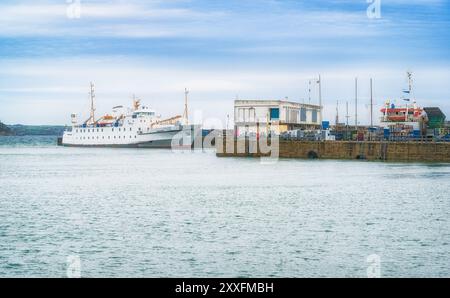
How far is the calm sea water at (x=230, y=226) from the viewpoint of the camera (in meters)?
21.3

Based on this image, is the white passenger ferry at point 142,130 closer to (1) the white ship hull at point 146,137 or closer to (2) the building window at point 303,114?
(1) the white ship hull at point 146,137

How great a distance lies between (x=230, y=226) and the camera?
28531 mm

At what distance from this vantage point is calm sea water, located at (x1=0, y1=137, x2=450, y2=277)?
2131 centimetres

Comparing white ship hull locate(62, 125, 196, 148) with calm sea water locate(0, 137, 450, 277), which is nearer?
calm sea water locate(0, 137, 450, 277)

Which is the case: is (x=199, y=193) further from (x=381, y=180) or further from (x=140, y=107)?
(x=140, y=107)

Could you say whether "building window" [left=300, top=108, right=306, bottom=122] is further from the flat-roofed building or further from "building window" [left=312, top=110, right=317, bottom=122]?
the flat-roofed building

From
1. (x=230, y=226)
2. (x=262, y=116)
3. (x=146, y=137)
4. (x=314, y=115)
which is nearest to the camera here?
(x=230, y=226)

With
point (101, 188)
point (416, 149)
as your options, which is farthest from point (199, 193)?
point (416, 149)

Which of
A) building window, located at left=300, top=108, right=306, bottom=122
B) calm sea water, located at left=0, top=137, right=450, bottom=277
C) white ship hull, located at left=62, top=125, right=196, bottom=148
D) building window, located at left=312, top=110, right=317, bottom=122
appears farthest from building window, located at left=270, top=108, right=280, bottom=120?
white ship hull, located at left=62, top=125, right=196, bottom=148

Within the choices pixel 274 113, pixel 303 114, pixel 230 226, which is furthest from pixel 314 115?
pixel 230 226

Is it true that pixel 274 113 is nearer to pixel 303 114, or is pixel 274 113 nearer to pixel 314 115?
pixel 303 114

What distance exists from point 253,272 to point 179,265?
233 centimetres

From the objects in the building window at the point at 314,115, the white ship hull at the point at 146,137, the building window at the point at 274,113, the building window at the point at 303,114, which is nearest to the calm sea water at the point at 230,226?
the building window at the point at 274,113
